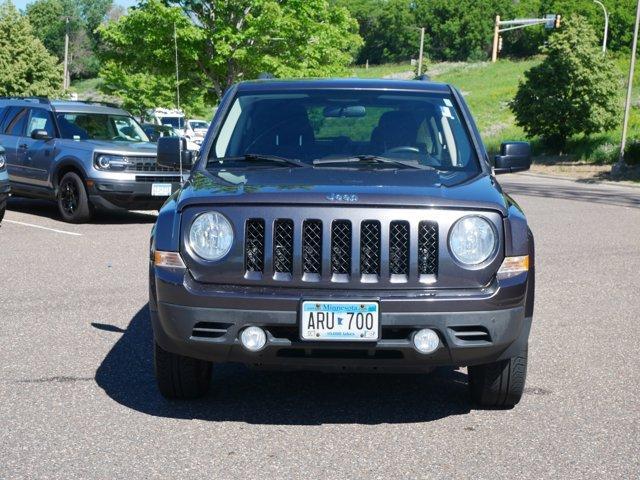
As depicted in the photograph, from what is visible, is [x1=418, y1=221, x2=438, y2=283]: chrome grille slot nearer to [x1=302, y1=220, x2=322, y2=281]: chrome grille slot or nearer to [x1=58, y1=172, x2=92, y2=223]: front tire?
[x1=302, y1=220, x2=322, y2=281]: chrome grille slot

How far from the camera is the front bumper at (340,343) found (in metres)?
4.52

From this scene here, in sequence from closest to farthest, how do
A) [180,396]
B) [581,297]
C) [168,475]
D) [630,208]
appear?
[168,475], [180,396], [581,297], [630,208]

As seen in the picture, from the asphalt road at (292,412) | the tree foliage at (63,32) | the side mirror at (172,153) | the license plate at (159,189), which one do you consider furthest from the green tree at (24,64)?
the tree foliage at (63,32)

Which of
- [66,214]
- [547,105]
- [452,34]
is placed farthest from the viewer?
[452,34]

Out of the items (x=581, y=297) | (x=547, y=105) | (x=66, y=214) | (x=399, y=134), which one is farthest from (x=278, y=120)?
(x=547, y=105)

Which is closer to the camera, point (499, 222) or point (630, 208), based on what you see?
point (499, 222)

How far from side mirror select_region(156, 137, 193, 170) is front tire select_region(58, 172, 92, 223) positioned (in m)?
8.75

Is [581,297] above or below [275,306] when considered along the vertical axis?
below

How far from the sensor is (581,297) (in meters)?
8.95

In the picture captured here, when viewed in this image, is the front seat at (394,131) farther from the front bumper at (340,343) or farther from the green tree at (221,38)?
the green tree at (221,38)

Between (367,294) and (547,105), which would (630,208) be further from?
(547,105)

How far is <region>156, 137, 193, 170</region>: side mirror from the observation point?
6.10 metres

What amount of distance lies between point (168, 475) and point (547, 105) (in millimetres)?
40663

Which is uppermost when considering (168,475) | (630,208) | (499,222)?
(499,222)
